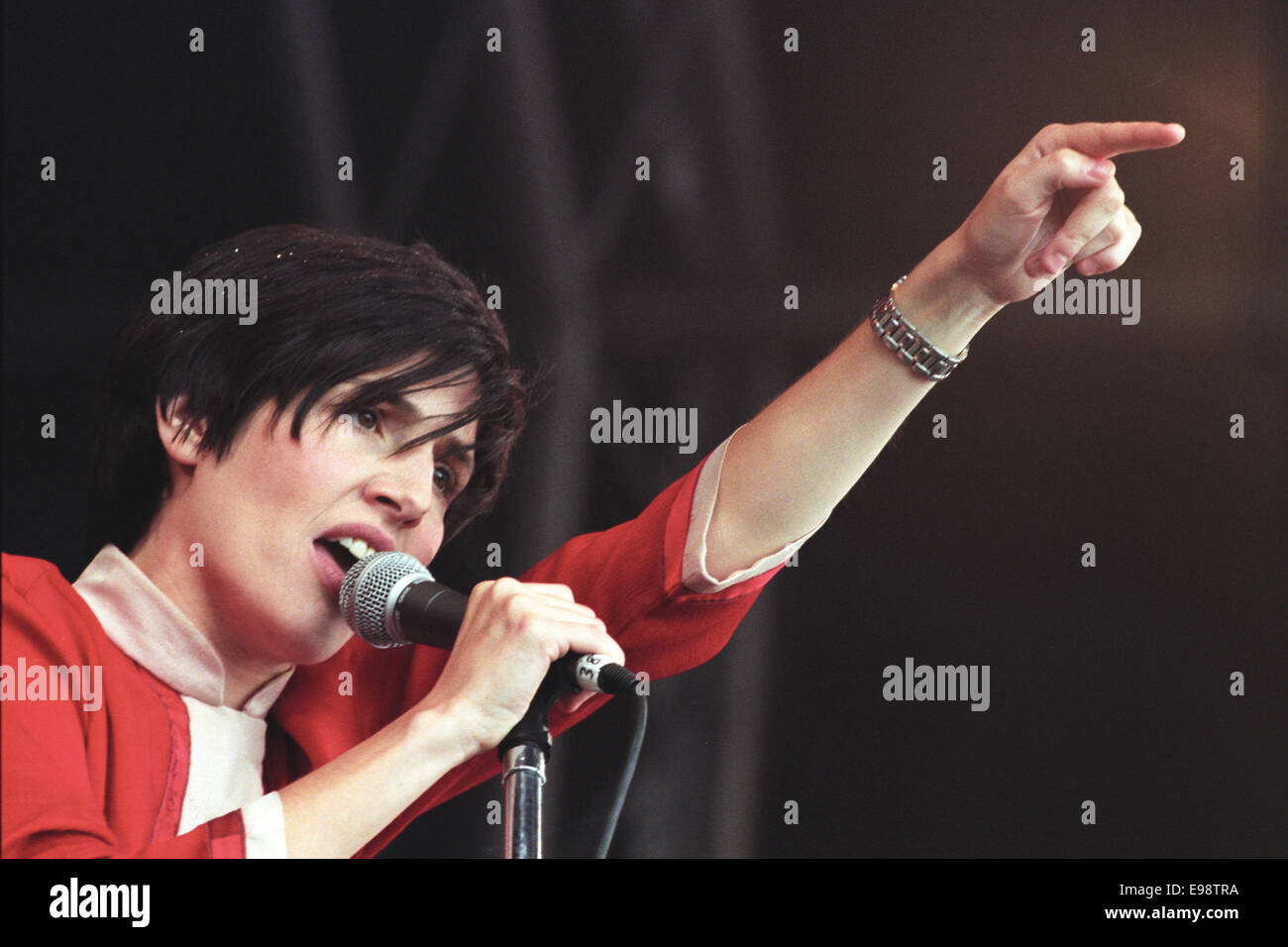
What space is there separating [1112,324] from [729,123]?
56cm

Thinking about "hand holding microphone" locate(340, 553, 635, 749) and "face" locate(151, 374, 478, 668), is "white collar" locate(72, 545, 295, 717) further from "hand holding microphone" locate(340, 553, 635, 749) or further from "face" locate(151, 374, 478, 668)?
"hand holding microphone" locate(340, 553, 635, 749)

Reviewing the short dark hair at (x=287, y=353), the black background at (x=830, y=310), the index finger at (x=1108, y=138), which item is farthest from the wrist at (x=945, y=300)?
the short dark hair at (x=287, y=353)

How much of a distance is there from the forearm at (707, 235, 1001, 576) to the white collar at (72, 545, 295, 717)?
56 centimetres

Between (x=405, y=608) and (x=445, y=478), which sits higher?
(x=445, y=478)

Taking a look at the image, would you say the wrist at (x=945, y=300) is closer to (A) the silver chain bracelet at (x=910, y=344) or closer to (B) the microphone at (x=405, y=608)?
(A) the silver chain bracelet at (x=910, y=344)

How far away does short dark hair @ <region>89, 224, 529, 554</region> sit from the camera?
1509 millimetres

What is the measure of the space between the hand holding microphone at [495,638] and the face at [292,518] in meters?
0.19

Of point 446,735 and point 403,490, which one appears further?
point 403,490

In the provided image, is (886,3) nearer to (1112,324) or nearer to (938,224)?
(938,224)

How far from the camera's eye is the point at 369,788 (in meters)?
1.23

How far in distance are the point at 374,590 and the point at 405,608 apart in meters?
0.05

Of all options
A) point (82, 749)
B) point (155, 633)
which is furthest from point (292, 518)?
point (82, 749)

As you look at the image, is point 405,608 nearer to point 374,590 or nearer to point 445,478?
point 374,590

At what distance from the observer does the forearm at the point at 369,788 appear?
1.23m
